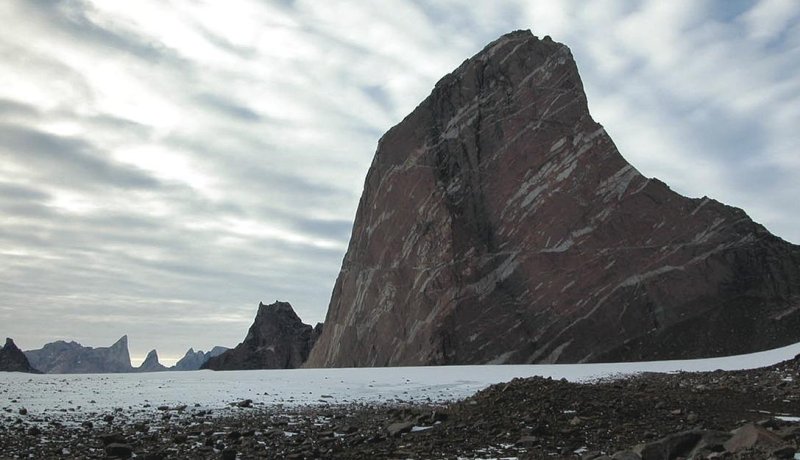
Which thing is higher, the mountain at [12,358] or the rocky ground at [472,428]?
the mountain at [12,358]

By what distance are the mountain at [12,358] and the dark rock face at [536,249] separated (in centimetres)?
5668

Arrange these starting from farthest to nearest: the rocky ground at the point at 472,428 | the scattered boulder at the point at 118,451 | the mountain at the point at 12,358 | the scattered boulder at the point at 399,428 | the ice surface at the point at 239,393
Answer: the mountain at the point at 12,358 → the ice surface at the point at 239,393 → the scattered boulder at the point at 399,428 → the scattered boulder at the point at 118,451 → the rocky ground at the point at 472,428

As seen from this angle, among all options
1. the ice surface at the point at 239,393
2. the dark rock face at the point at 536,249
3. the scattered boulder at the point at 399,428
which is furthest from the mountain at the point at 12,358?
the scattered boulder at the point at 399,428

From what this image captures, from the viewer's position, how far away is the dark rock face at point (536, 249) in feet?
195

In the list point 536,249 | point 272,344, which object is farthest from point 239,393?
point 272,344

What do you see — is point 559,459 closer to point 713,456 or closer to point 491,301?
point 713,456

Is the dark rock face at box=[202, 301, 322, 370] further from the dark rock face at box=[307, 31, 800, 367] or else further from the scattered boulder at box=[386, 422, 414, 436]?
the scattered boulder at box=[386, 422, 414, 436]

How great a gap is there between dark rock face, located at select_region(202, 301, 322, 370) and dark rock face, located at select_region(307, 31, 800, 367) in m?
39.3

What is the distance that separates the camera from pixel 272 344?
121 m

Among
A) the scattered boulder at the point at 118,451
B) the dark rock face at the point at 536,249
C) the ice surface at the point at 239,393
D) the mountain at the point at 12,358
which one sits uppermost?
the dark rock face at the point at 536,249

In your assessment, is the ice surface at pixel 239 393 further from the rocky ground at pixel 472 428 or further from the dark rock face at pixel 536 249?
the dark rock face at pixel 536 249

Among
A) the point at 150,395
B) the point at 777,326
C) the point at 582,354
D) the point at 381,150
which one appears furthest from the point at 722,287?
the point at 150,395

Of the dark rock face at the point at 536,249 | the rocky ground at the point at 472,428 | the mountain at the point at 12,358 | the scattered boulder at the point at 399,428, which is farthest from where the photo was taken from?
the mountain at the point at 12,358

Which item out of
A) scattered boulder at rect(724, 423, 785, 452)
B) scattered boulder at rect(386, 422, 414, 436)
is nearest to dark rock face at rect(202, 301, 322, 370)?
scattered boulder at rect(386, 422, 414, 436)
